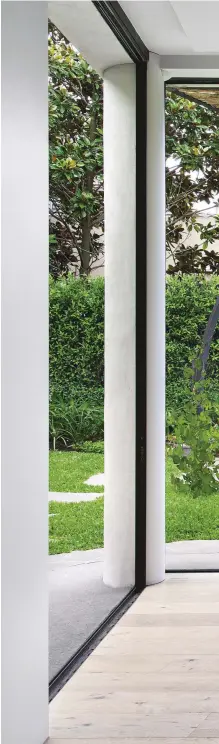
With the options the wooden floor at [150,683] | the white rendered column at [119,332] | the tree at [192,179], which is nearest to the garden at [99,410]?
the tree at [192,179]

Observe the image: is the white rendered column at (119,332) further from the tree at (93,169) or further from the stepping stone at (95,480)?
the stepping stone at (95,480)

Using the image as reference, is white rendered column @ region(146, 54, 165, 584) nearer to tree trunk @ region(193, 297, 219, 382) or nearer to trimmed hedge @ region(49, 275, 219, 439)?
trimmed hedge @ region(49, 275, 219, 439)

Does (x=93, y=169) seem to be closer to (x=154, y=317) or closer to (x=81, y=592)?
(x=154, y=317)

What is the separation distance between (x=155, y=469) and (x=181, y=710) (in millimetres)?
1672

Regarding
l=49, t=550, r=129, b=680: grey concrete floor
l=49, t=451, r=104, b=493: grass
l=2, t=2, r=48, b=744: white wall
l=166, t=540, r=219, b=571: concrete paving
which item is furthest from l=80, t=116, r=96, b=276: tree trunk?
l=2, t=2, r=48, b=744: white wall

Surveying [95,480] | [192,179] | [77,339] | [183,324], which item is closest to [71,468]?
[95,480]

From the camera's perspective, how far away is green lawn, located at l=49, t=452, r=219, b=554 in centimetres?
487

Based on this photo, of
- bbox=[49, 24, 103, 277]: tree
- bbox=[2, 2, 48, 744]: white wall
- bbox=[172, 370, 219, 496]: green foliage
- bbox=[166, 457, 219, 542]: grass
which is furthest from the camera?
bbox=[166, 457, 219, 542]: grass

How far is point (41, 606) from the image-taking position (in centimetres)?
268

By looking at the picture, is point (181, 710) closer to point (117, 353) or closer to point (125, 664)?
point (125, 664)

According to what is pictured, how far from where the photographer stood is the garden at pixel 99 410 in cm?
479

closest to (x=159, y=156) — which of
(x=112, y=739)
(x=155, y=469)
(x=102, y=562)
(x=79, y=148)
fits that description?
(x=79, y=148)

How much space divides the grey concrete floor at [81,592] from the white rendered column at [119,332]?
129mm

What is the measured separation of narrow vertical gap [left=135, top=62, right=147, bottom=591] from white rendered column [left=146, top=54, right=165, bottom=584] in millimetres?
25
